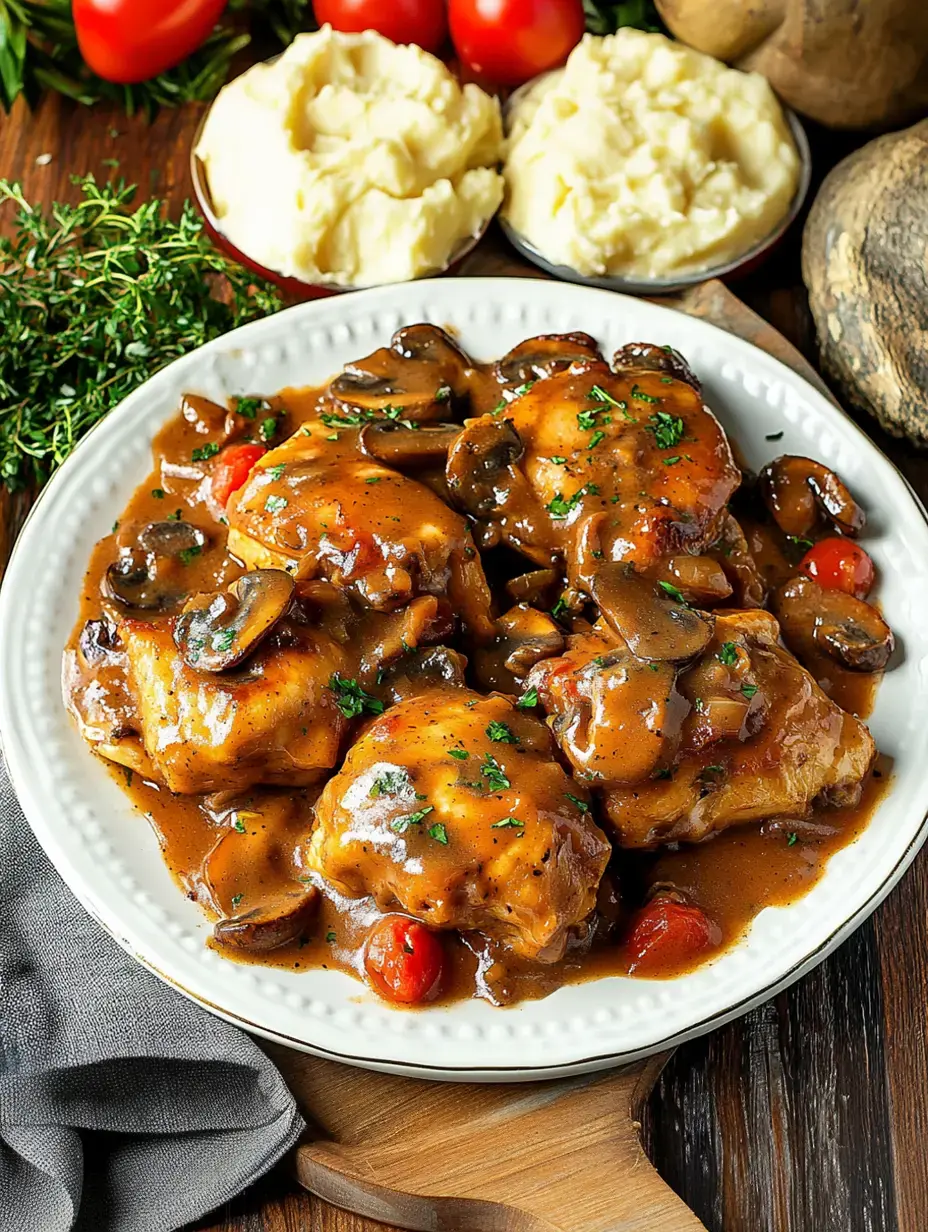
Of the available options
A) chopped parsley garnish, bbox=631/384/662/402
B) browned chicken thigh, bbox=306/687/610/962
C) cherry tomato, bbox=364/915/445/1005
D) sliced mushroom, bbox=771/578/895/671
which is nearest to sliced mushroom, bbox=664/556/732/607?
sliced mushroom, bbox=771/578/895/671

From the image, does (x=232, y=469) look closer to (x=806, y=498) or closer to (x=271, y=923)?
(x=271, y=923)

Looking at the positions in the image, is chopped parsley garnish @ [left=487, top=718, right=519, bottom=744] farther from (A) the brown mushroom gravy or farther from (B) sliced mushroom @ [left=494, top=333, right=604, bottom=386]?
(B) sliced mushroom @ [left=494, top=333, right=604, bottom=386]

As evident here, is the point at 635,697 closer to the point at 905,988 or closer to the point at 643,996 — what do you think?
the point at 643,996

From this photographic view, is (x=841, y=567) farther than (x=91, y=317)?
No

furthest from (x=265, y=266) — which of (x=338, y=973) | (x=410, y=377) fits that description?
(x=338, y=973)

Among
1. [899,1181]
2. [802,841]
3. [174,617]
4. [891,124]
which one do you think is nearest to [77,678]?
[174,617]

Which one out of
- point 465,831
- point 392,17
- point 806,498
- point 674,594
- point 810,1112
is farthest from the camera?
point 392,17

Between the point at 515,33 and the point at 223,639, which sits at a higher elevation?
the point at 515,33
